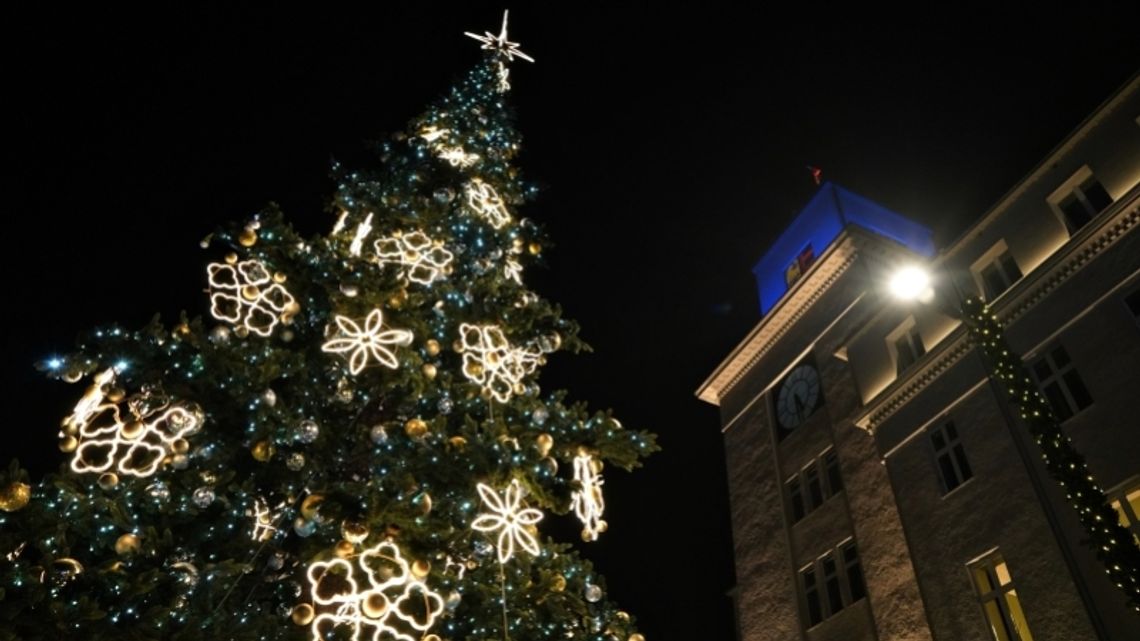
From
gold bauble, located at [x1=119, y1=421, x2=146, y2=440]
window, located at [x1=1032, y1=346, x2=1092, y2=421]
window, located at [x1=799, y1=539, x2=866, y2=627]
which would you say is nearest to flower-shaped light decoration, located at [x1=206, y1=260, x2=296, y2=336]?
gold bauble, located at [x1=119, y1=421, x2=146, y2=440]

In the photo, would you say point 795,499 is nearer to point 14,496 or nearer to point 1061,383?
point 1061,383

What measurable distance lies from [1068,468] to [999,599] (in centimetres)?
608

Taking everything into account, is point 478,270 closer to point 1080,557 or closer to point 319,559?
point 319,559

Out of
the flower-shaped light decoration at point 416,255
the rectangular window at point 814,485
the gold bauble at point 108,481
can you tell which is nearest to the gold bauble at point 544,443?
the flower-shaped light decoration at point 416,255

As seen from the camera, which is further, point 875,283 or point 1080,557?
point 875,283

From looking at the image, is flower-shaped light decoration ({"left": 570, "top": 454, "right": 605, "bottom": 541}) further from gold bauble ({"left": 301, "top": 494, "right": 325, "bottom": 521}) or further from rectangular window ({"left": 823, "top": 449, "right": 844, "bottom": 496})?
rectangular window ({"left": 823, "top": 449, "right": 844, "bottom": 496})

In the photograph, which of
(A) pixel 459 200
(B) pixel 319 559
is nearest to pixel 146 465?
(B) pixel 319 559

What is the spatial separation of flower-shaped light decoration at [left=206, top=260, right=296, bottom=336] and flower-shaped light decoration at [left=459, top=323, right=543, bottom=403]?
5.90ft

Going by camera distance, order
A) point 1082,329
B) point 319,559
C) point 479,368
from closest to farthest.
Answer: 1. point 319,559
2. point 479,368
3. point 1082,329

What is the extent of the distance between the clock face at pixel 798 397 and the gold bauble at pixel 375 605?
17.7 m

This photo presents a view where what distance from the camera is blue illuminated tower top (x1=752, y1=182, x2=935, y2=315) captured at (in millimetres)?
24406

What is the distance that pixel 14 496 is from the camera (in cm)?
430

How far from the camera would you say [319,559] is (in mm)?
5629

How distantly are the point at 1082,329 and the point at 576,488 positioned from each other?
1127cm
